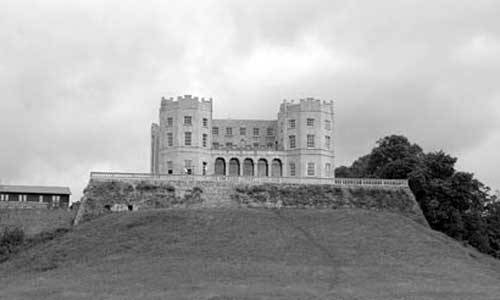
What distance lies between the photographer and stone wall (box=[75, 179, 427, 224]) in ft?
250

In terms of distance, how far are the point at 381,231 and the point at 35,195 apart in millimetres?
43392

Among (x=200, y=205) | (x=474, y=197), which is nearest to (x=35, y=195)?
(x=200, y=205)

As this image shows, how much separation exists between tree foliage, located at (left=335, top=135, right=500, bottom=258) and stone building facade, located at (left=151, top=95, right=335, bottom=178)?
746 cm

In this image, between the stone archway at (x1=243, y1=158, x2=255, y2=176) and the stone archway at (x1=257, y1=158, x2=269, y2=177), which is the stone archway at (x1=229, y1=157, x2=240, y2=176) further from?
the stone archway at (x1=257, y1=158, x2=269, y2=177)

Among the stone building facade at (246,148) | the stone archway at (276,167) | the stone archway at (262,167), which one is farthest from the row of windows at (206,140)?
the stone archway at (262,167)

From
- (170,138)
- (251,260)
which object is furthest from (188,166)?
(251,260)

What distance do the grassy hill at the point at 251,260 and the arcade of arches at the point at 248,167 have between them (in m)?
19.7

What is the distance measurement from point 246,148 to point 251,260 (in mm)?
38880

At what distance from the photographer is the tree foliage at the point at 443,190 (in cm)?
7850

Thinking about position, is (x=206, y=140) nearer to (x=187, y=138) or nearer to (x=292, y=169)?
(x=187, y=138)

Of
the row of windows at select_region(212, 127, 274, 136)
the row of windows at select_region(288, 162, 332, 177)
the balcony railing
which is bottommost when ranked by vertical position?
the balcony railing

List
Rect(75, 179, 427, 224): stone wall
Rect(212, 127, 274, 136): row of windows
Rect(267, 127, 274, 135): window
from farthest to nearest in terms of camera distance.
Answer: Rect(267, 127, 274, 135): window → Rect(212, 127, 274, 136): row of windows → Rect(75, 179, 427, 224): stone wall

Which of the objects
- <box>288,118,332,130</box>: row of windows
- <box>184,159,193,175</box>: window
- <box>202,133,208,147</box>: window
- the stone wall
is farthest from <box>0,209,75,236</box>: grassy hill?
<box>288,118,332,130</box>: row of windows

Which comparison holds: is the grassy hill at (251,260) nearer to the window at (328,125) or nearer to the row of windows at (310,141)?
the row of windows at (310,141)
